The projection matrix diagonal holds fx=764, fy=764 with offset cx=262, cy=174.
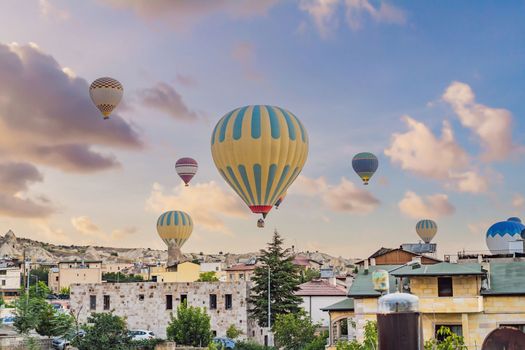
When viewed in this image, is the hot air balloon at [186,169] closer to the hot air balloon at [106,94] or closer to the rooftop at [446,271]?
the hot air balloon at [106,94]

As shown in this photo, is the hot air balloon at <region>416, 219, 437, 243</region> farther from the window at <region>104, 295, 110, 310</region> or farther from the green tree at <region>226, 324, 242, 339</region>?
the window at <region>104, 295, 110, 310</region>

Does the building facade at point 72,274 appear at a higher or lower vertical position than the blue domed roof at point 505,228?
lower

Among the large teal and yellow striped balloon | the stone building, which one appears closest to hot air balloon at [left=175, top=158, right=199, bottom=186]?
the large teal and yellow striped balloon

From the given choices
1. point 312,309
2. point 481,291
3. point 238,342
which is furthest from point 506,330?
point 312,309

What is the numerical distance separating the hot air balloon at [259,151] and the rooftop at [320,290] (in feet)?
35.9

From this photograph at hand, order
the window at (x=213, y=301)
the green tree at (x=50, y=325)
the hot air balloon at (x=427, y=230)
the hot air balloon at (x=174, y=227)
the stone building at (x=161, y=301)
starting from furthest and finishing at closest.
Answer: the hot air balloon at (x=427, y=230) < the hot air balloon at (x=174, y=227) < the window at (x=213, y=301) < the stone building at (x=161, y=301) < the green tree at (x=50, y=325)

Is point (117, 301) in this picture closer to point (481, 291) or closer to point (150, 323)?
point (150, 323)

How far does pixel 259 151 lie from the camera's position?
51.6 m

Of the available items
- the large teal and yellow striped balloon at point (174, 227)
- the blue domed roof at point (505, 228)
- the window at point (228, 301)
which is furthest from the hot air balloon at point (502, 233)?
the large teal and yellow striped balloon at point (174, 227)

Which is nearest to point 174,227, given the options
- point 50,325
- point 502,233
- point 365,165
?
point 365,165

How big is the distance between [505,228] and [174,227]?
36.7 m

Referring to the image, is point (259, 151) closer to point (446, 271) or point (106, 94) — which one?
point (106, 94)

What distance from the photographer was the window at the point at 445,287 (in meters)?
32.7

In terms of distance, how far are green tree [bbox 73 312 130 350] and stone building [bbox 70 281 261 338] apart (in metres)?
14.8
